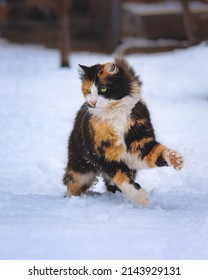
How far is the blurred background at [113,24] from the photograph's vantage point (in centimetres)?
1341

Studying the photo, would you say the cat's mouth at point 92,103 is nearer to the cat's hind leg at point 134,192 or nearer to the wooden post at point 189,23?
the cat's hind leg at point 134,192

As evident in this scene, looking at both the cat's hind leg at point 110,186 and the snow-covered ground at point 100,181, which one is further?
the cat's hind leg at point 110,186

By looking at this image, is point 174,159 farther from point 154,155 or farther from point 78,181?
point 78,181

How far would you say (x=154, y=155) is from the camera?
410cm

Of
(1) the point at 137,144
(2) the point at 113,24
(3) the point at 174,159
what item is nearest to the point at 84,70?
(1) the point at 137,144

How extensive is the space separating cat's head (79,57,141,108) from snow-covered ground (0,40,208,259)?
0.67 metres

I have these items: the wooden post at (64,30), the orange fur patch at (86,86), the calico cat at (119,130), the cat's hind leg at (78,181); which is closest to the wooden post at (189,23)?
the wooden post at (64,30)

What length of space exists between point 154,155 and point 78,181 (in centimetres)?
77

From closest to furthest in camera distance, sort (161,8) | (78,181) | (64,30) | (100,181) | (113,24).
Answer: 1. (78,181)
2. (100,181)
3. (64,30)
4. (113,24)
5. (161,8)

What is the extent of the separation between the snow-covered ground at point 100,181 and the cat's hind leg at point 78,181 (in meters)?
0.09

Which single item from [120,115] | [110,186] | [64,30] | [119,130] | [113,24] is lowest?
[110,186]
